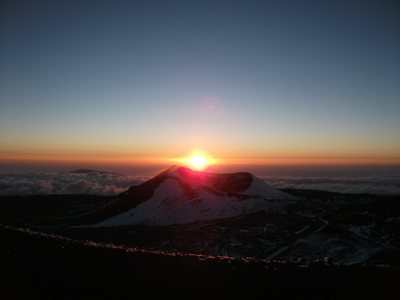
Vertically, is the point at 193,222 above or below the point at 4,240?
below

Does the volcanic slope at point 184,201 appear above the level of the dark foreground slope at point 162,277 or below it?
below

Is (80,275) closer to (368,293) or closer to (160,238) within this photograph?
(368,293)

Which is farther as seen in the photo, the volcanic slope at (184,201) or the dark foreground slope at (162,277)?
the volcanic slope at (184,201)

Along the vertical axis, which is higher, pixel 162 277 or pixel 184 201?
pixel 162 277

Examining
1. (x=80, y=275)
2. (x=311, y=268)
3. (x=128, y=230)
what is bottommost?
(x=128, y=230)

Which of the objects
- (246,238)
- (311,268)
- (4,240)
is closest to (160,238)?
(246,238)
